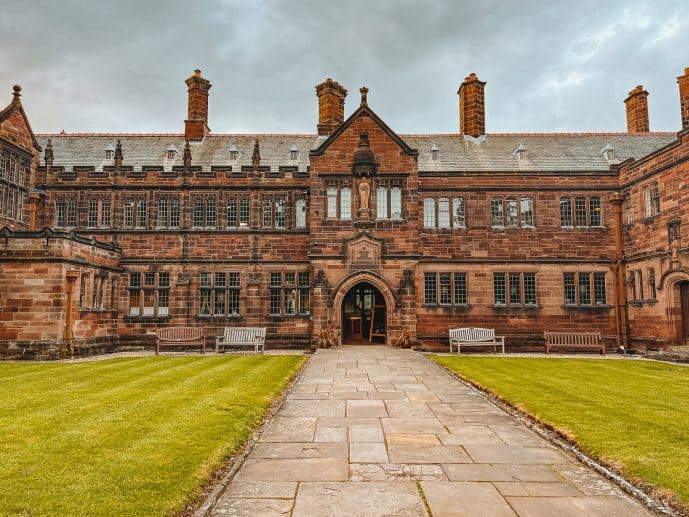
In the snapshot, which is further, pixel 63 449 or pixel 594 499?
pixel 63 449

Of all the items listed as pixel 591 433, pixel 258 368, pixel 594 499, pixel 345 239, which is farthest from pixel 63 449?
pixel 345 239

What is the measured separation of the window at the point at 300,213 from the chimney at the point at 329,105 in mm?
6347

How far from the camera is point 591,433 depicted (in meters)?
7.75

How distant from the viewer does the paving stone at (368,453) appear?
666 cm

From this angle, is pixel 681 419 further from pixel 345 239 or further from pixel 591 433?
pixel 345 239

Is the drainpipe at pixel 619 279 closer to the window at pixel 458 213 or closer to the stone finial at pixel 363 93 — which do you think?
the window at pixel 458 213

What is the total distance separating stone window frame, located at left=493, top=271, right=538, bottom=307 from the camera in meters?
25.0

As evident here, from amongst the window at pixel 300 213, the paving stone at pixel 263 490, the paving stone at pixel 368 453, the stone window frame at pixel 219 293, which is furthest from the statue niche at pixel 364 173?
the paving stone at pixel 263 490

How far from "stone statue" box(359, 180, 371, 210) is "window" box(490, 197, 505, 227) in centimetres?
660

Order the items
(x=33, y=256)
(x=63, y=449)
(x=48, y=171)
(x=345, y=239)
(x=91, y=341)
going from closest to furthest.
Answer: (x=63, y=449) → (x=33, y=256) → (x=91, y=341) → (x=345, y=239) → (x=48, y=171)

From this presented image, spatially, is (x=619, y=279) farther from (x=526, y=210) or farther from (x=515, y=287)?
(x=526, y=210)

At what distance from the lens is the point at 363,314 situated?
1025 inches

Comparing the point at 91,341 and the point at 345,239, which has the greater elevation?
the point at 345,239

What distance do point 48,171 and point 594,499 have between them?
2751 cm
